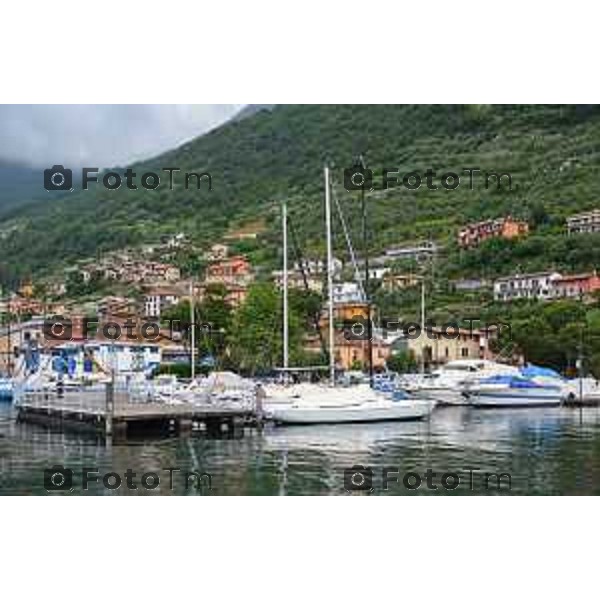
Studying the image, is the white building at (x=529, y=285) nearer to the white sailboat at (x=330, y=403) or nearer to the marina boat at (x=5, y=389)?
the white sailboat at (x=330, y=403)

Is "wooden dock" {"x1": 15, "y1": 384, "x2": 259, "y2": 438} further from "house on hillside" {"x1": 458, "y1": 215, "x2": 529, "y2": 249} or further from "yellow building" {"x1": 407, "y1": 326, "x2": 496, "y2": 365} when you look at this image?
"house on hillside" {"x1": 458, "y1": 215, "x2": 529, "y2": 249}

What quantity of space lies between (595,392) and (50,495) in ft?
39.8

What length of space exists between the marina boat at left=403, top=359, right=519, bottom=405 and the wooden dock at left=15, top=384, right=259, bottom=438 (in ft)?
13.3

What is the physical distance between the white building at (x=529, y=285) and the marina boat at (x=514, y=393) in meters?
5.59

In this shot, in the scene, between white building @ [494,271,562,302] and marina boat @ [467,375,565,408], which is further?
marina boat @ [467,375,565,408]

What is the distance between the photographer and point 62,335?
1186cm

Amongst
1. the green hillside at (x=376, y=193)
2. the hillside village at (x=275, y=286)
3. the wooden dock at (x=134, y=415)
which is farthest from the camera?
the wooden dock at (x=134, y=415)

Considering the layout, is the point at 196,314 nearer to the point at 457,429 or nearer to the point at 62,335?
the point at 62,335

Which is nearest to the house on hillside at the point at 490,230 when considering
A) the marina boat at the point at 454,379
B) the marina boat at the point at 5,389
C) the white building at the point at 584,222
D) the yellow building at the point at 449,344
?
the white building at the point at 584,222

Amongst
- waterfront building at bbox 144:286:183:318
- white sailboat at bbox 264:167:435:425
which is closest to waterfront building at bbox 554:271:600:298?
white sailboat at bbox 264:167:435:425

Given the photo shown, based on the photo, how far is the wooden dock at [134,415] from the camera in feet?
36.4

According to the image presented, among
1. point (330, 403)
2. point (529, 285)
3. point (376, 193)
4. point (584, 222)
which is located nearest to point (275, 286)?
point (330, 403)

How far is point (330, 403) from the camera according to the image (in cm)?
1202

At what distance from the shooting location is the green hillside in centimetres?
759
